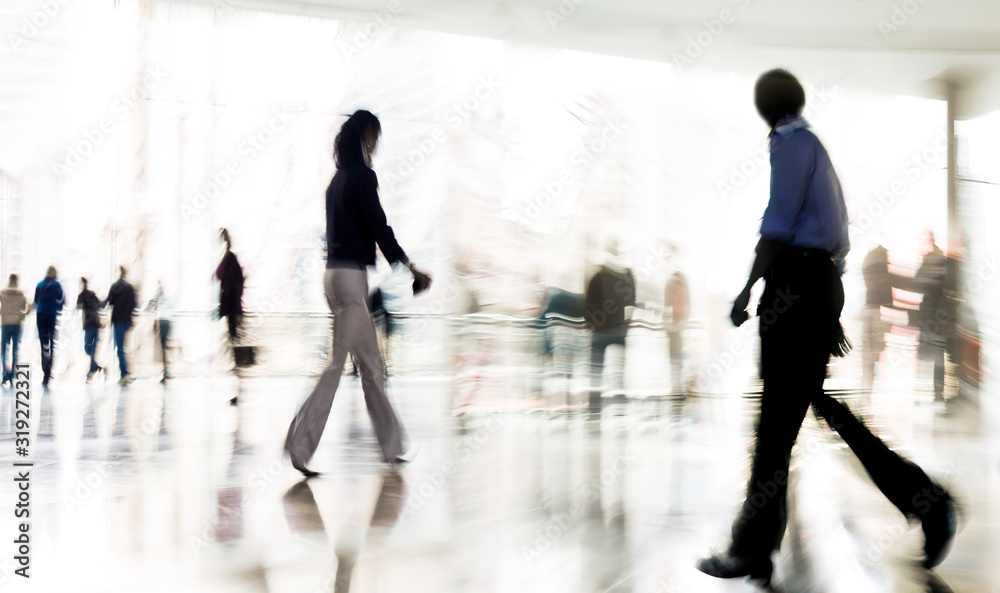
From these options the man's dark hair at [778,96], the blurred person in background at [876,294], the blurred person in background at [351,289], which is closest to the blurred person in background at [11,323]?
the blurred person in background at [351,289]

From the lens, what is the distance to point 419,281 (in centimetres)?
227

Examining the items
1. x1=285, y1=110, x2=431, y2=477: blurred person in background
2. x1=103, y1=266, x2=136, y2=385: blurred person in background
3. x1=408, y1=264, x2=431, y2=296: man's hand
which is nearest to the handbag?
x1=103, y1=266, x2=136, y2=385: blurred person in background

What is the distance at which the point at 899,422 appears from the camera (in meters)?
4.33

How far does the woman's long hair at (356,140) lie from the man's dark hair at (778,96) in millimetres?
1406

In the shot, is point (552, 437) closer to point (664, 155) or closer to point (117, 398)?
point (117, 398)

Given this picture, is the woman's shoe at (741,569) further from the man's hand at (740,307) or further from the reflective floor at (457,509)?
the man's hand at (740,307)

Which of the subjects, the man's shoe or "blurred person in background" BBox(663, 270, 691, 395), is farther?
"blurred person in background" BBox(663, 270, 691, 395)

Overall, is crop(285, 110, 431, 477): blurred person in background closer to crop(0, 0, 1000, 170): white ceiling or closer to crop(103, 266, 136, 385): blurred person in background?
crop(0, 0, 1000, 170): white ceiling

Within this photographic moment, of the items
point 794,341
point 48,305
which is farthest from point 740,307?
point 48,305

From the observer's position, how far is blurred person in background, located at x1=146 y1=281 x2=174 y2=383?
248 inches

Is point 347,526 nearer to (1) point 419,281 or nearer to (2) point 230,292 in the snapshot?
(1) point 419,281

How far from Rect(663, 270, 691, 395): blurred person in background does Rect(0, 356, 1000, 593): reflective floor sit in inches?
Result: 64.6

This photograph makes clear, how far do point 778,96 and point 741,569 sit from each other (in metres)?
1.03

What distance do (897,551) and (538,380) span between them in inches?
148
